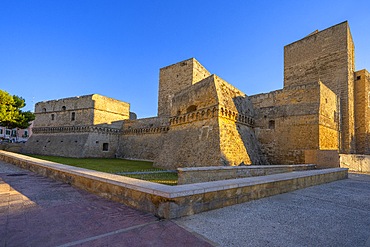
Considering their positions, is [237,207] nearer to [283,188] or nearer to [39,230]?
[283,188]

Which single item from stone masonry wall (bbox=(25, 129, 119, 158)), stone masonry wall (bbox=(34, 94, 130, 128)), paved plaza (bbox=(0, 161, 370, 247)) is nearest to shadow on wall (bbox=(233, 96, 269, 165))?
paved plaza (bbox=(0, 161, 370, 247))

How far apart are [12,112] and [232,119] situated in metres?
29.0

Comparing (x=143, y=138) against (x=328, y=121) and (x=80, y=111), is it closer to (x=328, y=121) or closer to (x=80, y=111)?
(x=80, y=111)

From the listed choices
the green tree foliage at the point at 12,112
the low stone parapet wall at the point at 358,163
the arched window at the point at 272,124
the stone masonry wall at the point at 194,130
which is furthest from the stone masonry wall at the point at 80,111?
the low stone parapet wall at the point at 358,163

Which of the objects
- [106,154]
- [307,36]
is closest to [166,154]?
[106,154]

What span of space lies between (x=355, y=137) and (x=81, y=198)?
74.5 ft

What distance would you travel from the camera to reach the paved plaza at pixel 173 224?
2.60m

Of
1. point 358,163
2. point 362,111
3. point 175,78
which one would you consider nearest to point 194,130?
point 358,163

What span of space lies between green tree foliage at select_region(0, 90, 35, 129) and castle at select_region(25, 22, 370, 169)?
4.97 feet

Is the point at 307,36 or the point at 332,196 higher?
the point at 307,36

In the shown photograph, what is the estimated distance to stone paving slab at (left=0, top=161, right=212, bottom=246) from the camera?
8.29ft

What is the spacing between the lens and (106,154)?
24.4 m

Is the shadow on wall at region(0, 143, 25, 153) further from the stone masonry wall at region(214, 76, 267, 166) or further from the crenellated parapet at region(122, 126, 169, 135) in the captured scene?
the stone masonry wall at region(214, 76, 267, 166)

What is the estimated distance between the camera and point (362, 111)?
1772cm
